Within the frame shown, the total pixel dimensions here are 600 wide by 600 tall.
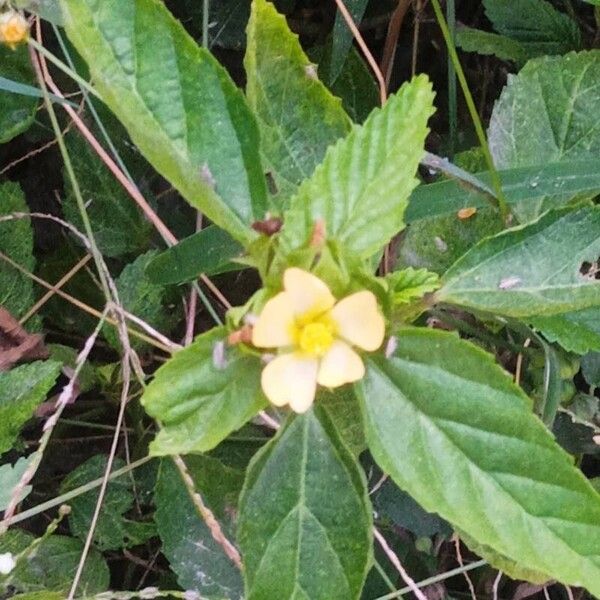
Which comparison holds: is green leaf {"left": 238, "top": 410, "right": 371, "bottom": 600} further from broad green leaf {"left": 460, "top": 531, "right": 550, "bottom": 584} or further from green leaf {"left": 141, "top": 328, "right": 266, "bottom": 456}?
broad green leaf {"left": 460, "top": 531, "right": 550, "bottom": 584}

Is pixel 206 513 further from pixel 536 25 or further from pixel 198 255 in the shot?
pixel 536 25

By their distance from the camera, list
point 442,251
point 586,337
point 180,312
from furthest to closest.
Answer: point 180,312, point 442,251, point 586,337

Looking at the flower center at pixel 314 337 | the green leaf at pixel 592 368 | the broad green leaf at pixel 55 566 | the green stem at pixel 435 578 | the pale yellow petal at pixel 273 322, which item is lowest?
the green stem at pixel 435 578

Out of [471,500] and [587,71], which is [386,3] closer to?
[587,71]

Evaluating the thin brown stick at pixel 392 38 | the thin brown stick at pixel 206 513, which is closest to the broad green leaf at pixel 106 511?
the thin brown stick at pixel 206 513

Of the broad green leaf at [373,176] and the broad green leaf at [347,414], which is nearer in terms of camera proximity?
the broad green leaf at [373,176]

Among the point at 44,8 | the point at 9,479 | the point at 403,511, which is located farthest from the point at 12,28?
the point at 403,511

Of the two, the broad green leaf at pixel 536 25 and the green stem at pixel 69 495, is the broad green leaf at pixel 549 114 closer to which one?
the broad green leaf at pixel 536 25

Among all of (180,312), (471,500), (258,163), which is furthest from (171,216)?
(471,500)
